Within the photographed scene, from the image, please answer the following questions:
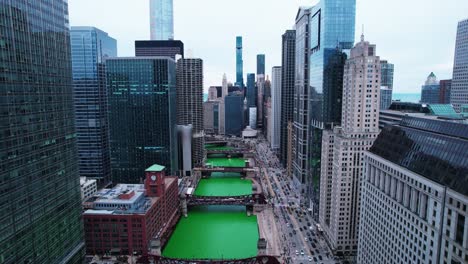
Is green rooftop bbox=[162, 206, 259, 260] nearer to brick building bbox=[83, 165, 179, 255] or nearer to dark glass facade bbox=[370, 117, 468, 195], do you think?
brick building bbox=[83, 165, 179, 255]

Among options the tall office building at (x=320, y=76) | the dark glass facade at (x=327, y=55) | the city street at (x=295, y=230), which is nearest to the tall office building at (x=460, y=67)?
the tall office building at (x=320, y=76)

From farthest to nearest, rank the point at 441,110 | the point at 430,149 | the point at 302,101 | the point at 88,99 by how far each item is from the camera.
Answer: the point at 88,99 < the point at 302,101 < the point at 441,110 < the point at 430,149

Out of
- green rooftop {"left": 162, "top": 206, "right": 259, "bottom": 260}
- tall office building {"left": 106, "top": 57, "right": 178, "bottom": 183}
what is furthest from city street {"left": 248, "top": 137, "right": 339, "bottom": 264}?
tall office building {"left": 106, "top": 57, "right": 178, "bottom": 183}

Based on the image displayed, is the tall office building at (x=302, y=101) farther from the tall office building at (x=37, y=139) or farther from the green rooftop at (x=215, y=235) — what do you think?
the tall office building at (x=37, y=139)

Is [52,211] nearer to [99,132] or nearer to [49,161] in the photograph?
[49,161]

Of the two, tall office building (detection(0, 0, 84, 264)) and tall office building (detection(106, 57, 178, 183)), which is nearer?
tall office building (detection(0, 0, 84, 264))

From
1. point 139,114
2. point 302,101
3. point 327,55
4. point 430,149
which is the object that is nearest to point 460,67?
point 302,101

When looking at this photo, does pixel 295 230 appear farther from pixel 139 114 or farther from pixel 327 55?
pixel 139 114
